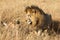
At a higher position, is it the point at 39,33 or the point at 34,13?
the point at 34,13

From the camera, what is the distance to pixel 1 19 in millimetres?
6520

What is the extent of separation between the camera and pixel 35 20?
5.89m

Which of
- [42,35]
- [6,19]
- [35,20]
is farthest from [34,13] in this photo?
[6,19]

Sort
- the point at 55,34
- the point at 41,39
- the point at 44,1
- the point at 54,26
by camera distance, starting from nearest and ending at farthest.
Result: the point at 41,39 < the point at 55,34 < the point at 54,26 < the point at 44,1

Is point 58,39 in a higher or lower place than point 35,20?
lower

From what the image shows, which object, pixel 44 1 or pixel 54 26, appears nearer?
pixel 54 26

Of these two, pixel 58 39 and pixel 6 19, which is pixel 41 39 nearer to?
pixel 58 39

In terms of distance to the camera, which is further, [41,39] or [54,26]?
[54,26]

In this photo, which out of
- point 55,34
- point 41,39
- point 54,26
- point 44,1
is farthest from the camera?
point 44,1

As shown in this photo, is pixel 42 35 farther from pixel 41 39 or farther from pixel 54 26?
pixel 54 26

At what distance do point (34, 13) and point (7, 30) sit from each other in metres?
0.75

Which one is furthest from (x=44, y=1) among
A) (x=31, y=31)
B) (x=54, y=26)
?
(x=31, y=31)

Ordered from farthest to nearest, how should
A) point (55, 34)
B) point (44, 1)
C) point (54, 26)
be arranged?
point (44, 1), point (54, 26), point (55, 34)

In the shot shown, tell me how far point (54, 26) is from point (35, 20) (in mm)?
877
